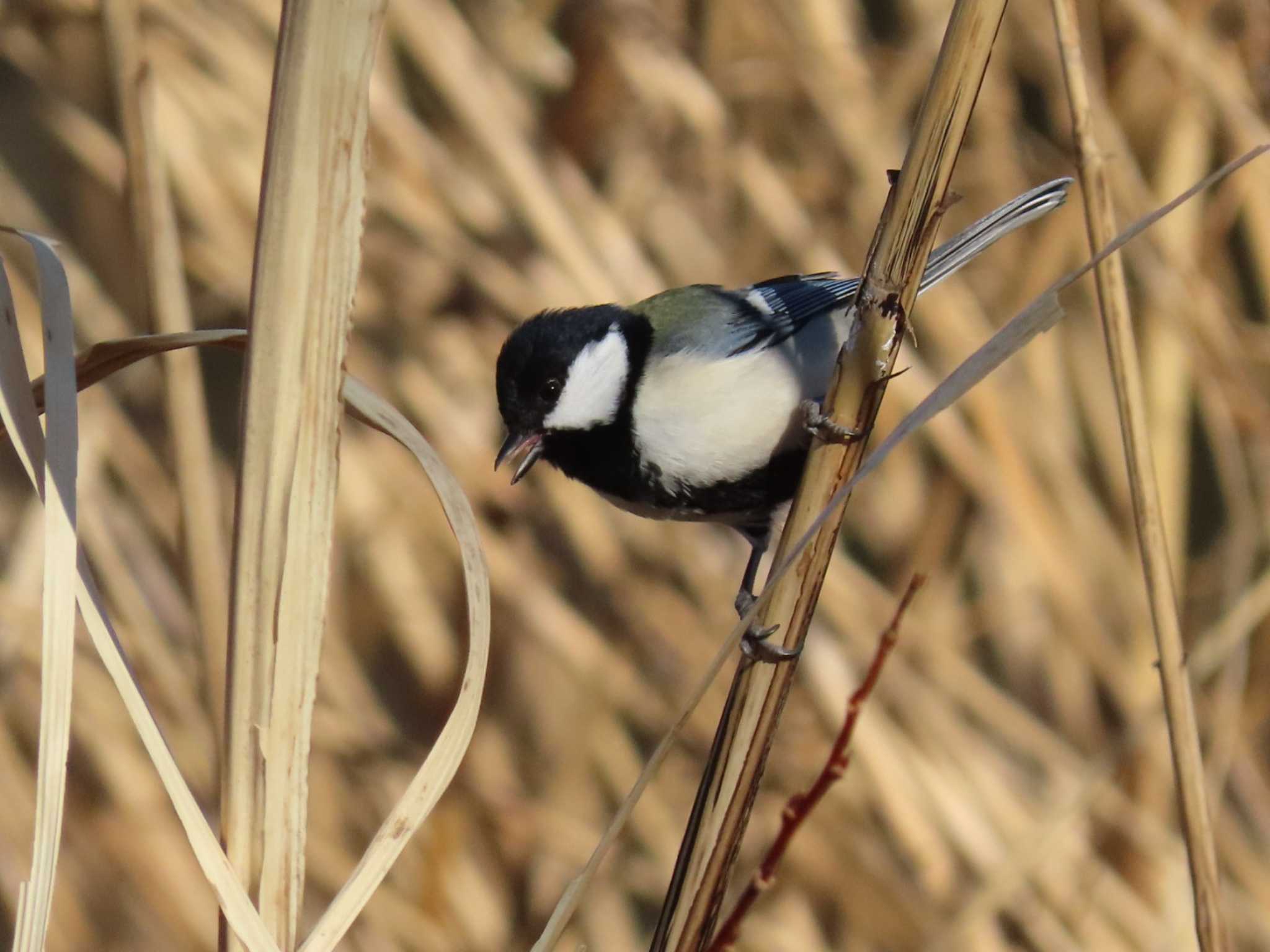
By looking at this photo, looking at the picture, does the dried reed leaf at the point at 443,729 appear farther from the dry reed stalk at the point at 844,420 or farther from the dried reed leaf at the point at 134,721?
the dry reed stalk at the point at 844,420

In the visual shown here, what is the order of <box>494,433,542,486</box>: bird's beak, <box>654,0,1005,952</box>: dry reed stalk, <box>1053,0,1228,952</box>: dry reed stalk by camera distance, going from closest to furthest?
<box>654,0,1005,952</box>: dry reed stalk < <box>1053,0,1228,952</box>: dry reed stalk < <box>494,433,542,486</box>: bird's beak

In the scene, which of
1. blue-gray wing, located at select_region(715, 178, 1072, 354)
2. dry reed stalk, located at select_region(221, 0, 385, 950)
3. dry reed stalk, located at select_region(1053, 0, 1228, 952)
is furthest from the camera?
blue-gray wing, located at select_region(715, 178, 1072, 354)

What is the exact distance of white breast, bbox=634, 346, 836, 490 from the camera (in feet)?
3.62

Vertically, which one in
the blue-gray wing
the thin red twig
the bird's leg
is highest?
the blue-gray wing

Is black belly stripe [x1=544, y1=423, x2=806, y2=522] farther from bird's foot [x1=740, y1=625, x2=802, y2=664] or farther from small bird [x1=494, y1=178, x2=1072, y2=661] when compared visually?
bird's foot [x1=740, y1=625, x2=802, y2=664]

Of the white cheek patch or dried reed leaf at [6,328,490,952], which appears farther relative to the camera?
the white cheek patch

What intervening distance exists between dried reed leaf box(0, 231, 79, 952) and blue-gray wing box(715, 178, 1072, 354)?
71cm

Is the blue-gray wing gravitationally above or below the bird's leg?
above

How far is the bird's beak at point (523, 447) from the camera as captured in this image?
3.95ft

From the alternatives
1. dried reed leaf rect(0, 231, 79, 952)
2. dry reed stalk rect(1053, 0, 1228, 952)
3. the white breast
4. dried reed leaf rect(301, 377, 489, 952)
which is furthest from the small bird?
dried reed leaf rect(0, 231, 79, 952)

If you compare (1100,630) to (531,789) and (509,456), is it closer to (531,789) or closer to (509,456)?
(531,789)

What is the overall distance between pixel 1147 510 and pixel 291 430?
588 millimetres

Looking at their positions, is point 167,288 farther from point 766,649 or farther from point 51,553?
point 766,649

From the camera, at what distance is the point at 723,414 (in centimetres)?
111
